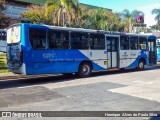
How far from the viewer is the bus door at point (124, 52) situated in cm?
1822

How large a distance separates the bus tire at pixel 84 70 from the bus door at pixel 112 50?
1.81 metres

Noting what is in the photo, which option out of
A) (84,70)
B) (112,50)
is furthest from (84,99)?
(112,50)

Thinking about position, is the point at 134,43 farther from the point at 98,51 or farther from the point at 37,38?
the point at 37,38

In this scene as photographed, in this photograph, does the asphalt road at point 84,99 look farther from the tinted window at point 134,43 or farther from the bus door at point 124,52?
the tinted window at point 134,43

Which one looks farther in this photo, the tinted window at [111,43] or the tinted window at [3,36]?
the tinted window at [3,36]

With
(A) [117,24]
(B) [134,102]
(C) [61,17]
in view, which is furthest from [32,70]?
(A) [117,24]

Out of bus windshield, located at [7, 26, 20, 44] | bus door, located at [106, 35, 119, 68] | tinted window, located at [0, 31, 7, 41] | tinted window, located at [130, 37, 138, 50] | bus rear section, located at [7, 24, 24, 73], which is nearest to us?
bus rear section, located at [7, 24, 24, 73]

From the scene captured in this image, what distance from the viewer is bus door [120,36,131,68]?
59.8 feet

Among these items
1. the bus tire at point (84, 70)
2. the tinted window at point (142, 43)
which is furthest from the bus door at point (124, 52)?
the bus tire at point (84, 70)

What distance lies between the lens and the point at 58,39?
1423 centimetres

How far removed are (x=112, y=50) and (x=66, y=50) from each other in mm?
4227

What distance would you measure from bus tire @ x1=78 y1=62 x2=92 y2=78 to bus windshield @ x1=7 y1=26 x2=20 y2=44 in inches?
166

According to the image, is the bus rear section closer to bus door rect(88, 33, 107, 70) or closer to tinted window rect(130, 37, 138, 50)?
bus door rect(88, 33, 107, 70)

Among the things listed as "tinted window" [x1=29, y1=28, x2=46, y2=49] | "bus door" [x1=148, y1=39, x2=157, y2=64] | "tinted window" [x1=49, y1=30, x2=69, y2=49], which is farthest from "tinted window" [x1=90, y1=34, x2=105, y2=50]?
"bus door" [x1=148, y1=39, x2=157, y2=64]
